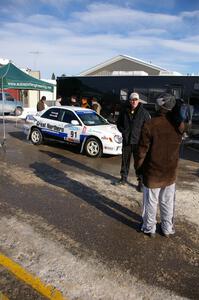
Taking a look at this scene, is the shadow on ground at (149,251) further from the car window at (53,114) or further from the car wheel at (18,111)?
the car wheel at (18,111)

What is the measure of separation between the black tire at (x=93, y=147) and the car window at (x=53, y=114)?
153 cm

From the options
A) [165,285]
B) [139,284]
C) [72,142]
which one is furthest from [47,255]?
[72,142]

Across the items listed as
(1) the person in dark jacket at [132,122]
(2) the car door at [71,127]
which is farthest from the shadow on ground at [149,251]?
(2) the car door at [71,127]

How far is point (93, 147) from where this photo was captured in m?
9.80

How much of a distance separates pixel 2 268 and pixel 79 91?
11.7 m

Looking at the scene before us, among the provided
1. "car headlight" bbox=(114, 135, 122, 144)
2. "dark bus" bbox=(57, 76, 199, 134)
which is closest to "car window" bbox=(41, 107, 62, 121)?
"car headlight" bbox=(114, 135, 122, 144)

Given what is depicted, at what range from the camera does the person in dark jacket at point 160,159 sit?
13.4ft

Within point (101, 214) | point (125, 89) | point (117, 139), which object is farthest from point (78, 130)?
point (101, 214)

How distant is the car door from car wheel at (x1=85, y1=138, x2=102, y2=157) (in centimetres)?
41

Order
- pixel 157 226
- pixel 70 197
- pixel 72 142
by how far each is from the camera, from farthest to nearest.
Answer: pixel 72 142 → pixel 70 197 → pixel 157 226

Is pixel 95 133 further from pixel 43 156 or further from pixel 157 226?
pixel 157 226

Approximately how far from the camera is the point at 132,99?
20.5 feet

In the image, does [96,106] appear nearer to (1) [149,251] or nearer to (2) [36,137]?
(2) [36,137]

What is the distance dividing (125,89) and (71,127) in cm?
380
